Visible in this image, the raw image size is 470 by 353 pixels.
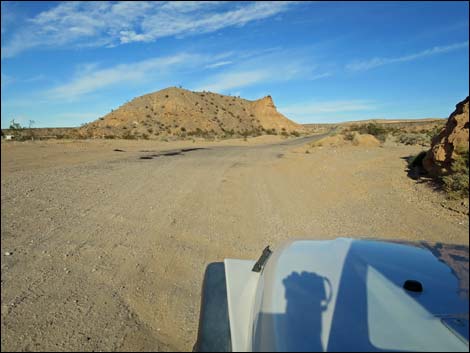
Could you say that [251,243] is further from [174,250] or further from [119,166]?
[119,166]

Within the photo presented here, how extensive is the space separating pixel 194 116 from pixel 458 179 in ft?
200

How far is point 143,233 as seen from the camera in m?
5.27

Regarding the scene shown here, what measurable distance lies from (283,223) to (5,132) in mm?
4676

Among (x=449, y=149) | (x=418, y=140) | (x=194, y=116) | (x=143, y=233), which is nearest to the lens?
(x=449, y=149)

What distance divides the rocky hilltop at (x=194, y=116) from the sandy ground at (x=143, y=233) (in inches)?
1583

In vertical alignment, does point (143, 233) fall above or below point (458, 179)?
below

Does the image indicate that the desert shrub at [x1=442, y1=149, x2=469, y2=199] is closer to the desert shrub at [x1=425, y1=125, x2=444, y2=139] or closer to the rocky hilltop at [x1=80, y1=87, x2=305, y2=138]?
the desert shrub at [x1=425, y1=125, x2=444, y2=139]

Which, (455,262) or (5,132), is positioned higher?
(5,132)

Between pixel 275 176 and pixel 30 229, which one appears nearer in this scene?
pixel 30 229

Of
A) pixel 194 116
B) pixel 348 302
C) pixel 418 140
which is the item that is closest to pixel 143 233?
pixel 348 302

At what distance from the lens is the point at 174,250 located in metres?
4.77

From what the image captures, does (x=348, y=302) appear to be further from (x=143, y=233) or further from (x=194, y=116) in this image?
(x=194, y=116)

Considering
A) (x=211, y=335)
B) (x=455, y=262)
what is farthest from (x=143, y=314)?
(x=455, y=262)

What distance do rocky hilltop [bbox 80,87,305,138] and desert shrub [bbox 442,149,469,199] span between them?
44.9m
